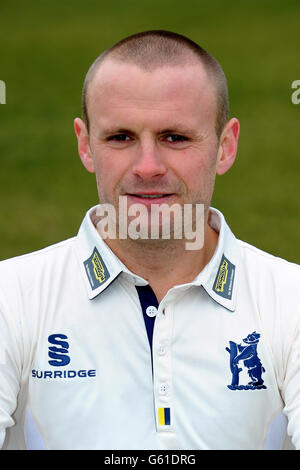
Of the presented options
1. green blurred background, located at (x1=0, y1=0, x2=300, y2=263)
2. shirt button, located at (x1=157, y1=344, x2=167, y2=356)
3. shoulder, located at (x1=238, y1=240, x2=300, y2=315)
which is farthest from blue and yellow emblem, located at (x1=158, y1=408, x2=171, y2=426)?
green blurred background, located at (x1=0, y1=0, x2=300, y2=263)

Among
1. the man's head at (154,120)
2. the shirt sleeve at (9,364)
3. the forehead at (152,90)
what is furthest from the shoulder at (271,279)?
the shirt sleeve at (9,364)

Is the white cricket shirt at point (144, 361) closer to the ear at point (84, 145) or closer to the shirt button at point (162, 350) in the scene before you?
the shirt button at point (162, 350)

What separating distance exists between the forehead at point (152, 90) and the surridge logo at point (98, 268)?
588 millimetres

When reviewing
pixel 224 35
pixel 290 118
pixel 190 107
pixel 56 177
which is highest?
pixel 224 35

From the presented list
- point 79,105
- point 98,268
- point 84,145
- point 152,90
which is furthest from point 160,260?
point 79,105

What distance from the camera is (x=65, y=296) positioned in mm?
3975

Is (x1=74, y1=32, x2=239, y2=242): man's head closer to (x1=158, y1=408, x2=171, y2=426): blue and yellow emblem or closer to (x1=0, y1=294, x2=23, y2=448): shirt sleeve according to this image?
(x1=0, y1=294, x2=23, y2=448): shirt sleeve

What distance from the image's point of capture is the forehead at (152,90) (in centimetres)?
382

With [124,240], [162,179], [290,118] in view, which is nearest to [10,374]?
[124,240]

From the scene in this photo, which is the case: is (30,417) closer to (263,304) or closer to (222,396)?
(222,396)

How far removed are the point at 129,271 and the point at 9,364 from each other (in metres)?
0.61

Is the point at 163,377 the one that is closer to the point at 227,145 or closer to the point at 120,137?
the point at 120,137
